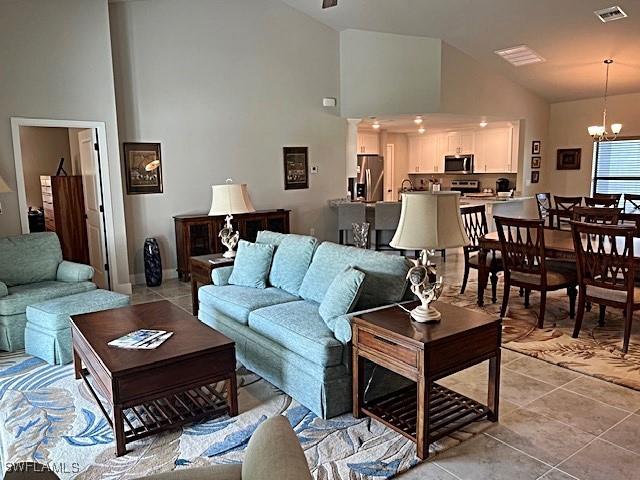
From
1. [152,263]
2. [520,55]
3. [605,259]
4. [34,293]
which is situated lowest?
[152,263]

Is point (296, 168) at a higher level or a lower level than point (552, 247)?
higher

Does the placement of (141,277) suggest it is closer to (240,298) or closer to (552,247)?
(240,298)

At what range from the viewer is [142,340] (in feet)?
9.64

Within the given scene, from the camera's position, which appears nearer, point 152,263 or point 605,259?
point 605,259

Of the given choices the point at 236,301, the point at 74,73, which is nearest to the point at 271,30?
the point at 74,73

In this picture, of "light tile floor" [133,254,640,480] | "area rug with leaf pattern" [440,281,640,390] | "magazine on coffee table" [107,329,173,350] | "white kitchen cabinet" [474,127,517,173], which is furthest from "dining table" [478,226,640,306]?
"white kitchen cabinet" [474,127,517,173]

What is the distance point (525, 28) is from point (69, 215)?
6.75 metres

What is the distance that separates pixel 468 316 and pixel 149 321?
6.73 ft

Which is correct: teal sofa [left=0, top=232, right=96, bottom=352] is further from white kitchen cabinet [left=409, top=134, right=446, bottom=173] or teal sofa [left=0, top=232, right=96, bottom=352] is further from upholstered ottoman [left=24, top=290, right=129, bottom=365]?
white kitchen cabinet [left=409, top=134, right=446, bottom=173]

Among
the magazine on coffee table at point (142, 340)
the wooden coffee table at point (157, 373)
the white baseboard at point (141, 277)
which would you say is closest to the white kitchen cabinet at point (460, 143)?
the white baseboard at point (141, 277)

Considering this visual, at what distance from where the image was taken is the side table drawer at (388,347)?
249 cm

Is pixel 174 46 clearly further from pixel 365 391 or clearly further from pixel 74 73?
pixel 365 391

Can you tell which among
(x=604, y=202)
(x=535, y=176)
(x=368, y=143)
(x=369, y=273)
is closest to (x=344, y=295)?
(x=369, y=273)

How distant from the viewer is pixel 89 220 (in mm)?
6516
